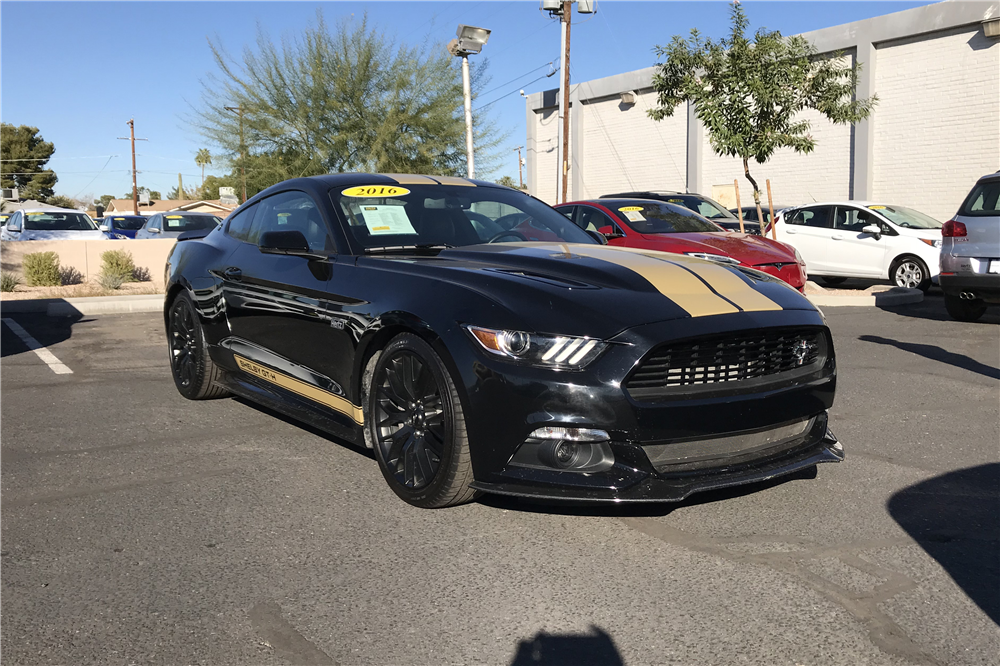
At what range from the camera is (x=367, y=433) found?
4.21 metres

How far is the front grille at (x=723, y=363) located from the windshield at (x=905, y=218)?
1273 cm

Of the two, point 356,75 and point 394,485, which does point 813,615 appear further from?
point 356,75

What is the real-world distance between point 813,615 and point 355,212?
3.02 m

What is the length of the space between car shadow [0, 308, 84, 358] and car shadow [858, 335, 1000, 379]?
844 centimetres

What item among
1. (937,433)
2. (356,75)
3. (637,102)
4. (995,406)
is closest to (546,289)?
(937,433)

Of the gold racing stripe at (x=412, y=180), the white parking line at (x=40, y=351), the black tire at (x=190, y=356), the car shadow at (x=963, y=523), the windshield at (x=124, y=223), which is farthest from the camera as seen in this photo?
the windshield at (x=124, y=223)

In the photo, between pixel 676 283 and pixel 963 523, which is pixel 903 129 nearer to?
pixel 963 523

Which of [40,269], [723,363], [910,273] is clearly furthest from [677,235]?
[40,269]

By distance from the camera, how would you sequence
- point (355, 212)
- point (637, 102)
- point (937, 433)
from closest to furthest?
point (355, 212) < point (937, 433) < point (637, 102)

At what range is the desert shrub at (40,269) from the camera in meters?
16.0

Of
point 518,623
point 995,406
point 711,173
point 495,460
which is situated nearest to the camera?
point 518,623

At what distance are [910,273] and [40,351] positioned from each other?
1281 centimetres

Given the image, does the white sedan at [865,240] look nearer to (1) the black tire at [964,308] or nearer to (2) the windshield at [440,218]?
(1) the black tire at [964,308]

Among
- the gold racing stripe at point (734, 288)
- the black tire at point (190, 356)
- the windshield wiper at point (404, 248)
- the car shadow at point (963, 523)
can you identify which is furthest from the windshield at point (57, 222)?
the car shadow at point (963, 523)
